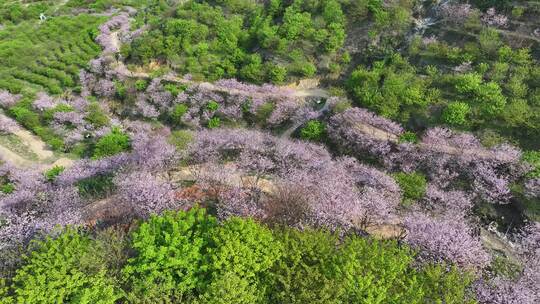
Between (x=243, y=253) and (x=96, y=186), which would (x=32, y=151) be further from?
(x=243, y=253)

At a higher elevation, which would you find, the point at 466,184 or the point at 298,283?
the point at 298,283

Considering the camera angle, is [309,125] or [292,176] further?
[309,125]

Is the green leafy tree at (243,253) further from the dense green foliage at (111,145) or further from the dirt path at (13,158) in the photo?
the dirt path at (13,158)

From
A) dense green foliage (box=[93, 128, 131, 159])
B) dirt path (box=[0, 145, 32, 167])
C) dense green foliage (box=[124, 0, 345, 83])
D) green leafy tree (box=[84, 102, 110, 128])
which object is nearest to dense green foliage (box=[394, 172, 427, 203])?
dense green foliage (box=[124, 0, 345, 83])

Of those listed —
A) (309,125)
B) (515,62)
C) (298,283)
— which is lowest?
(309,125)

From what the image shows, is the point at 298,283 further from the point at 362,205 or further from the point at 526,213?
the point at 526,213

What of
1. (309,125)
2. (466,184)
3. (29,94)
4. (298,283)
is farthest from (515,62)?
(29,94)

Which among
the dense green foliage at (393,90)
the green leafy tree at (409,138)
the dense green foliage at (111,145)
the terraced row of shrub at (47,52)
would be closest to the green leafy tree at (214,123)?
the dense green foliage at (111,145)

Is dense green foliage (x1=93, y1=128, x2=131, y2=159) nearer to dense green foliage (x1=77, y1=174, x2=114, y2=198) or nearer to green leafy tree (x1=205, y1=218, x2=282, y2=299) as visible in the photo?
dense green foliage (x1=77, y1=174, x2=114, y2=198)
